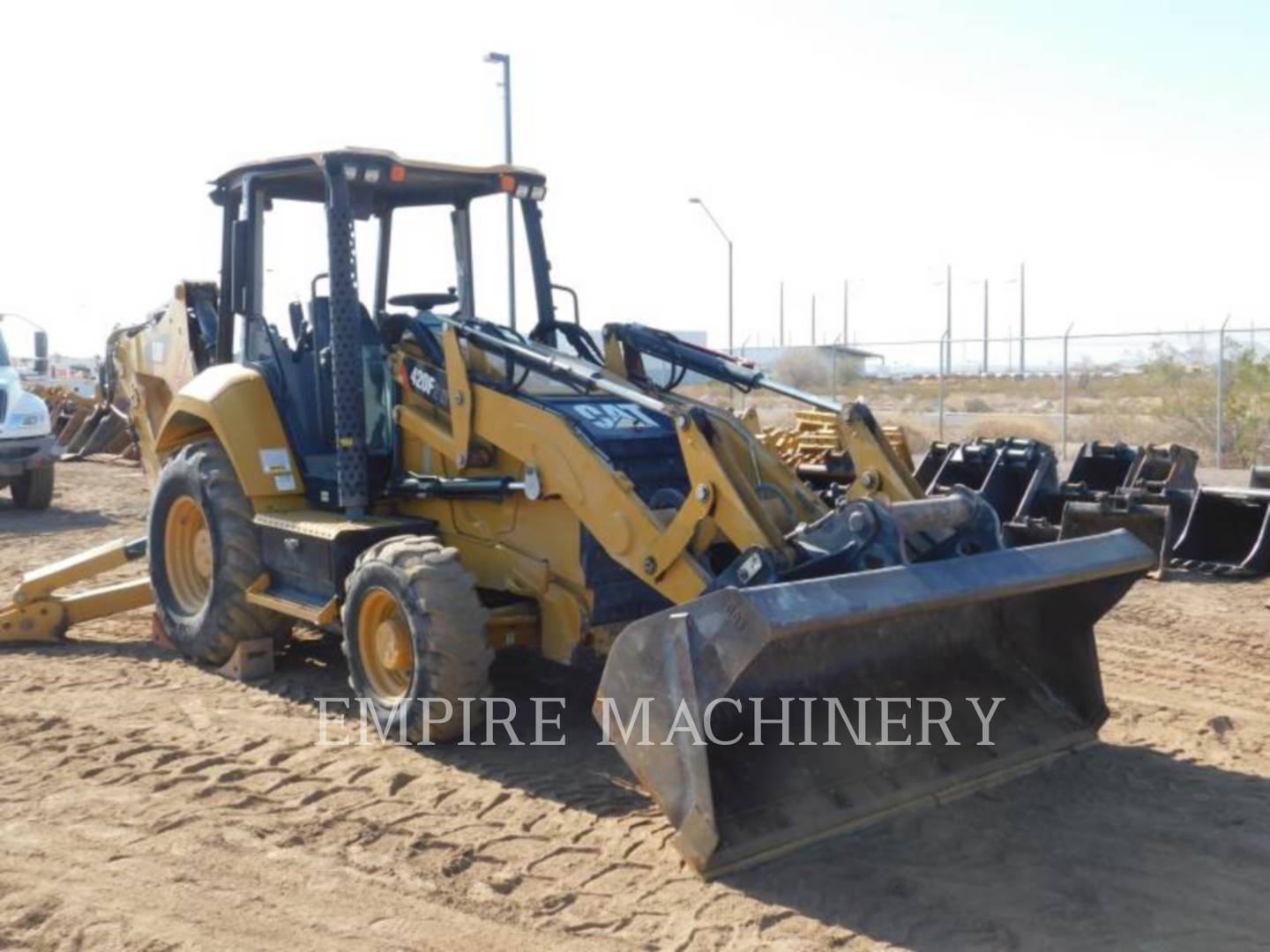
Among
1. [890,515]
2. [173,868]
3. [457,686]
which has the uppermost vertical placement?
[890,515]

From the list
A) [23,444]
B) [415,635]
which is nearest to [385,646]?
[415,635]

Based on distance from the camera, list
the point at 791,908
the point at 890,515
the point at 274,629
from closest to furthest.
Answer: the point at 791,908 < the point at 890,515 < the point at 274,629

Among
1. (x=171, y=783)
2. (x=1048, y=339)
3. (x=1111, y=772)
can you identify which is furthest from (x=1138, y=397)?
(x=171, y=783)

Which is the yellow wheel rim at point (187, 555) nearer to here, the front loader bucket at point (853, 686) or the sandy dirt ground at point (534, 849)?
the sandy dirt ground at point (534, 849)

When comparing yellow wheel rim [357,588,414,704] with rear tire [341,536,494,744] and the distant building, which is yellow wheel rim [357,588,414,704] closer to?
rear tire [341,536,494,744]

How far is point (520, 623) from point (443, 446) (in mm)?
1003

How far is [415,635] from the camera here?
5.86 metres

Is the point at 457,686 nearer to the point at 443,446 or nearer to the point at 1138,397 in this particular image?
the point at 443,446

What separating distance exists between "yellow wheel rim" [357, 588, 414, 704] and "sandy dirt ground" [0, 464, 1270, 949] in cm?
31

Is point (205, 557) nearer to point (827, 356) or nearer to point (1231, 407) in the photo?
point (1231, 407)

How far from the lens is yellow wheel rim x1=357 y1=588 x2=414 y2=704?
613 centimetres

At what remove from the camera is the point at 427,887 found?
4.66 metres

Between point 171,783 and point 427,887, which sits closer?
point 427,887

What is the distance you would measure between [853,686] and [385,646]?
7.25 feet
